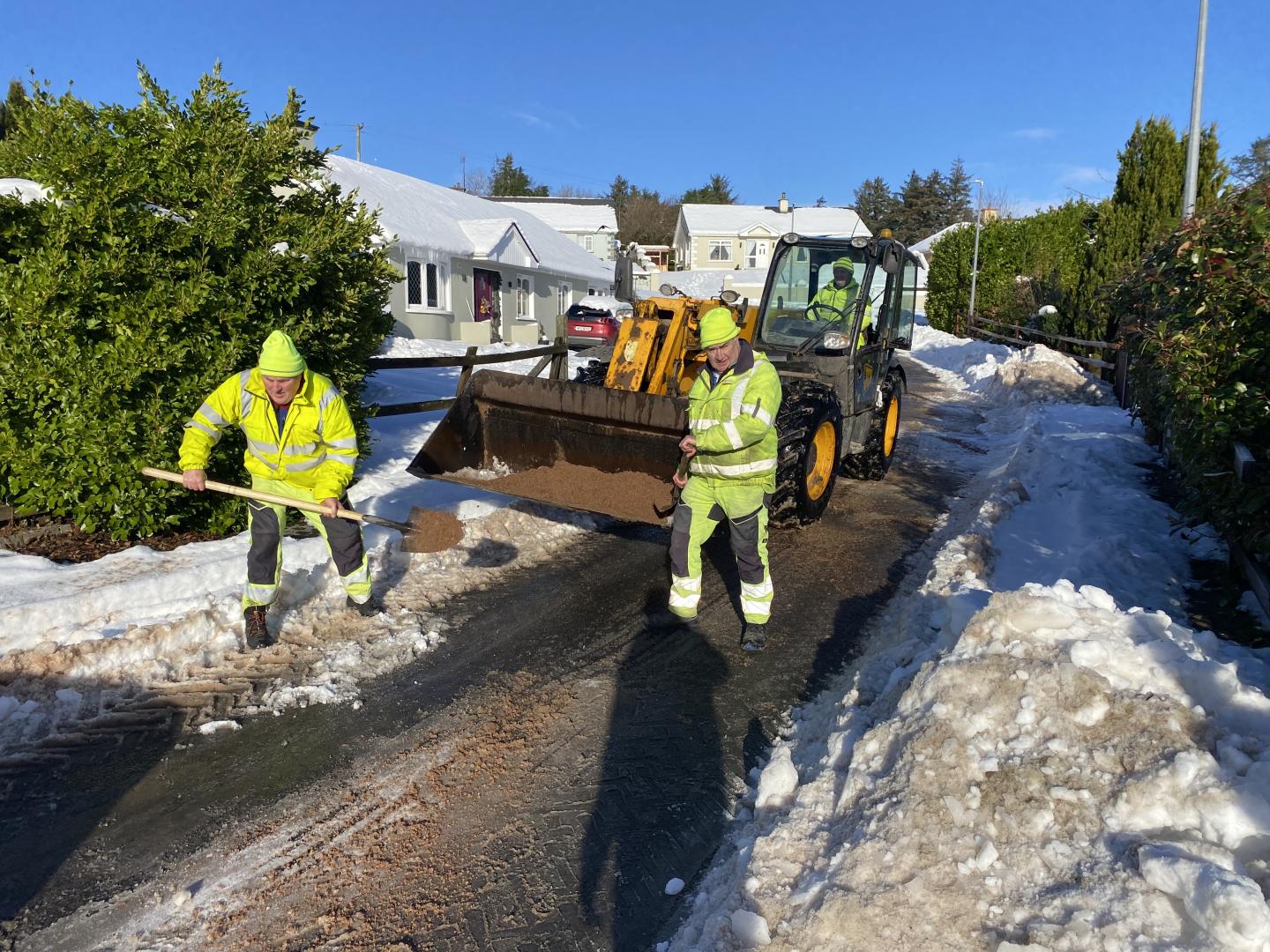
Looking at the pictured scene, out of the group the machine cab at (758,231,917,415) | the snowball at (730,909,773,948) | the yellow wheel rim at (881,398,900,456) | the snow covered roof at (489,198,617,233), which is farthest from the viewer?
the snow covered roof at (489,198,617,233)

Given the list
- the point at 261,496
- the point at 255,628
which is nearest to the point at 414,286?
the point at 261,496

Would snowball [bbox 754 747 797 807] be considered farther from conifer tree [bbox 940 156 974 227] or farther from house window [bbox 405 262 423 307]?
conifer tree [bbox 940 156 974 227]

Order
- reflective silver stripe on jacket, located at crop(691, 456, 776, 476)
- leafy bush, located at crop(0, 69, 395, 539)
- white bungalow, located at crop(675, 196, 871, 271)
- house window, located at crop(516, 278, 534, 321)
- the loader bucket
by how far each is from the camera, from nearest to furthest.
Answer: reflective silver stripe on jacket, located at crop(691, 456, 776, 476) → leafy bush, located at crop(0, 69, 395, 539) → the loader bucket → house window, located at crop(516, 278, 534, 321) → white bungalow, located at crop(675, 196, 871, 271)

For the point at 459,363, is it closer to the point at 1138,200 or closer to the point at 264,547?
the point at 264,547

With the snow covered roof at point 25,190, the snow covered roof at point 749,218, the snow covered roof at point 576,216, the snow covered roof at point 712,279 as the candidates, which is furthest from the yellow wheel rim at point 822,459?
the snow covered roof at point 749,218

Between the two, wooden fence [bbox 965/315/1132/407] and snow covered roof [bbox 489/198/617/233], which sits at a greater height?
snow covered roof [bbox 489/198/617/233]

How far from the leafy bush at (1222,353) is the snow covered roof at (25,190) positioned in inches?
290

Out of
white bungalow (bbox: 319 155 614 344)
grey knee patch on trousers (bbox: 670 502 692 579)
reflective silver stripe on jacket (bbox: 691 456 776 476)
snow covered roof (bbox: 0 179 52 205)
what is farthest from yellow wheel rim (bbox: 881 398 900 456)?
white bungalow (bbox: 319 155 614 344)

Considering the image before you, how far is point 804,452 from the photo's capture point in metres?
7.00

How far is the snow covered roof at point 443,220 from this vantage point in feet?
79.4

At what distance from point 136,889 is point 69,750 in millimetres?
1165

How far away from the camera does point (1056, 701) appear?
127 inches

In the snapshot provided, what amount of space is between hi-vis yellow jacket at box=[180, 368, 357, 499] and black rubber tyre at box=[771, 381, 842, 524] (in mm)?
3186

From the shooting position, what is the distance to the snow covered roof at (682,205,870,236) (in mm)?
58638
